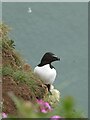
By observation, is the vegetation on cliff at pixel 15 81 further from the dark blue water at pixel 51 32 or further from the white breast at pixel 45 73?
the dark blue water at pixel 51 32

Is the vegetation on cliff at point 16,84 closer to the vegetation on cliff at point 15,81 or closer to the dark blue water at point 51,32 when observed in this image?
the vegetation on cliff at point 15,81

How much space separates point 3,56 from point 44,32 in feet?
7.81

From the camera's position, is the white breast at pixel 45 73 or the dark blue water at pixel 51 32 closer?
the white breast at pixel 45 73

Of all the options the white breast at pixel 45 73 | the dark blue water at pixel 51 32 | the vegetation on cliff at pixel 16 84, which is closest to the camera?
the vegetation on cliff at pixel 16 84

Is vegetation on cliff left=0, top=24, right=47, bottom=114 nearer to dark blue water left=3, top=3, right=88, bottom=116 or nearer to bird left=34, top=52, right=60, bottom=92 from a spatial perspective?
bird left=34, top=52, right=60, bottom=92

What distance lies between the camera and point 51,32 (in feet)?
18.9

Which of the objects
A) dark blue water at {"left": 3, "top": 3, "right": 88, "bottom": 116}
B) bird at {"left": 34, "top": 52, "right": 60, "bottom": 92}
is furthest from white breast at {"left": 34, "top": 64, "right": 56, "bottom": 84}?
dark blue water at {"left": 3, "top": 3, "right": 88, "bottom": 116}

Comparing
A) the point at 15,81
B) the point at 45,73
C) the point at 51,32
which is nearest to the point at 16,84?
the point at 15,81

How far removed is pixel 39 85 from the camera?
306 cm

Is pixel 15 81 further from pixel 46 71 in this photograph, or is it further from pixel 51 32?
pixel 51 32

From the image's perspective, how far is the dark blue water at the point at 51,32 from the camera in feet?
17.5

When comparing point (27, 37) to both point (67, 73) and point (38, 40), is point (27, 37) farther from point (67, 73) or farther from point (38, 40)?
point (67, 73)

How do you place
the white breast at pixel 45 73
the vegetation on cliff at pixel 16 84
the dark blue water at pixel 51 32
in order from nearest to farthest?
the vegetation on cliff at pixel 16 84, the white breast at pixel 45 73, the dark blue water at pixel 51 32

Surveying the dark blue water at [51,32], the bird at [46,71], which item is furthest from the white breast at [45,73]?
the dark blue water at [51,32]
